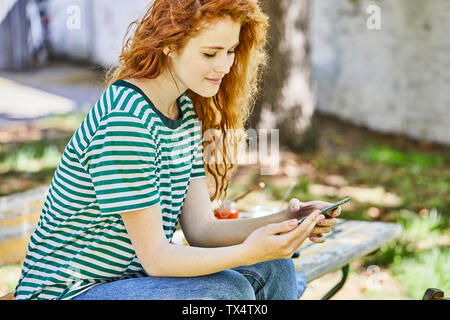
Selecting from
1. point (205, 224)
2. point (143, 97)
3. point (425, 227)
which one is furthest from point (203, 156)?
point (425, 227)

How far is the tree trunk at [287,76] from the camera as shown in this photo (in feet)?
16.5

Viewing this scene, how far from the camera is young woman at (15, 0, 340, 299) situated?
1.50m

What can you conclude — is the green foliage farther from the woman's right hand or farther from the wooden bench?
the woman's right hand

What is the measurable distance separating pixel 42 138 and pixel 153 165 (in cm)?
422

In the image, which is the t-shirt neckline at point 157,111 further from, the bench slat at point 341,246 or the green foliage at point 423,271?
the green foliage at point 423,271

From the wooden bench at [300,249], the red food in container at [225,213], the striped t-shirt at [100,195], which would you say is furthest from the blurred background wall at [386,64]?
the striped t-shirt at [100,195]

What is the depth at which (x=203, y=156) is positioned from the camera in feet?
6.48

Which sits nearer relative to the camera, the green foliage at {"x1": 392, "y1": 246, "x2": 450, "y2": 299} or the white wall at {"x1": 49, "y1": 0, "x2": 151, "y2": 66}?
the green foliage at {"x1": 392, "y1": 246, "x2": 450, "y2": 299}

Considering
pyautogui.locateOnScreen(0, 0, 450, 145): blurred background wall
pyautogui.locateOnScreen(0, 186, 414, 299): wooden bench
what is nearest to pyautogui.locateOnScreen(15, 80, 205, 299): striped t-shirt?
pyautogui.locateOnScreen(0, 186, 414, 299): wooden bench

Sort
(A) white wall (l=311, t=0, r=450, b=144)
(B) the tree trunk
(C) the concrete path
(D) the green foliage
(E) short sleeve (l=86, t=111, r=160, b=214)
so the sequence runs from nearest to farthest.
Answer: (E) short sleeve (l=86, t=111, r=160, b=214)
(D) the green foliage
(B) the tree trunk
(A) white wall (l=311, t=0, r=450, b=144)
(C) the concrete path

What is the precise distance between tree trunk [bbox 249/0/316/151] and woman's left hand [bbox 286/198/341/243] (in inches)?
127

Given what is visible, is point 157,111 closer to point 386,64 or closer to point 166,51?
point 166,51

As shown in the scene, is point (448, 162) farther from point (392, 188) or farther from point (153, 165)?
point (153, 165)

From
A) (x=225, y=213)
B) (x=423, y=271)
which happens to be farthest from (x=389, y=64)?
(x=225, y=213)
